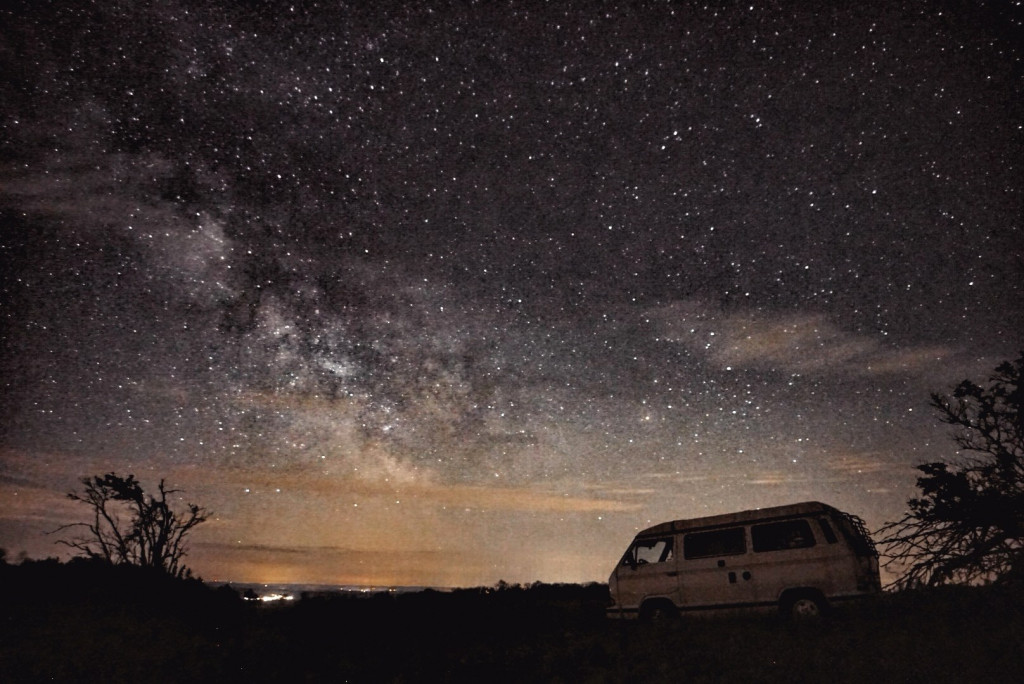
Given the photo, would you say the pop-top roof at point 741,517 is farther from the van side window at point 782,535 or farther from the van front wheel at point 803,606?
the van front wheel at point 803,606

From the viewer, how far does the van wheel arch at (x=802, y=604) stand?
1012 centimetres

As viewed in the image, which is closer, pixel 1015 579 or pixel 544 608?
pixel 1015 579

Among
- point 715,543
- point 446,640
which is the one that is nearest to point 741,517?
point 715,543

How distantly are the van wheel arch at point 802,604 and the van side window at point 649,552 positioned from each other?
90.8 inches

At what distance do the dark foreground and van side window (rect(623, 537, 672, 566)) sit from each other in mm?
1297

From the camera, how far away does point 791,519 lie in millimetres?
10852

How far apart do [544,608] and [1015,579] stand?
46.0 feet

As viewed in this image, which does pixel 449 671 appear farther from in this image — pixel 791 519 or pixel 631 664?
pixel 791 519

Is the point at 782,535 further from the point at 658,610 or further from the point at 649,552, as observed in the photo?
the point at 658,610

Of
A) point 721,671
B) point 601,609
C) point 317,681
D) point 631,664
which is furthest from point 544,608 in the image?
point 721,671

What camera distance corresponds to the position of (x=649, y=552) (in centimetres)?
1258

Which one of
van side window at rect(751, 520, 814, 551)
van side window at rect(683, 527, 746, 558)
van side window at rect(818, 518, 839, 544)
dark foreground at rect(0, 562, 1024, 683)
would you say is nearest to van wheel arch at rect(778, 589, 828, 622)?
dark foreground at rect(0, 562, 1024, 683)

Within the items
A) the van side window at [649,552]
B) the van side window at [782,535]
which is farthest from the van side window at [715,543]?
the van side window at [649,552]

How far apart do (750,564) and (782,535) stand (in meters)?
0.82
